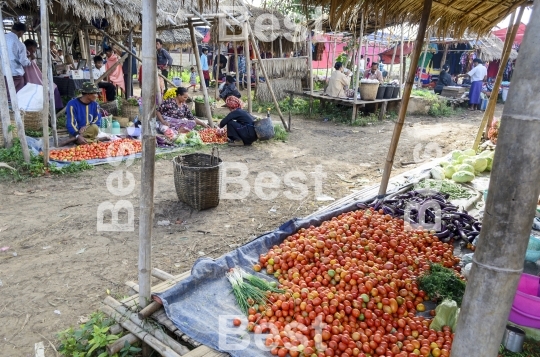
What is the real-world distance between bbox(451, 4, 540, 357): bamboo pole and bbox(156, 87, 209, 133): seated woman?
27.4ft

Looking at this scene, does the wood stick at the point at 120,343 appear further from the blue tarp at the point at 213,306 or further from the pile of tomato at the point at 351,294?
the pile of tomato at the point at 351,294

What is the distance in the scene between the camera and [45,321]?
3.14 meters

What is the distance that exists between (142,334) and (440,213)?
139 inches

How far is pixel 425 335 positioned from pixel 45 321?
2.90 meters

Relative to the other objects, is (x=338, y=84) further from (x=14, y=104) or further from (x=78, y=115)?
(x=14, y=104)

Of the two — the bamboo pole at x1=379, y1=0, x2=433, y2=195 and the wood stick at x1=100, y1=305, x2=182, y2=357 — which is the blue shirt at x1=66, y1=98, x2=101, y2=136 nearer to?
the wood stick at x1=100, y1=305, x2=182, y2=357

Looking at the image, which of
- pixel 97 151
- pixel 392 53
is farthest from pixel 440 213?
pixel 392 53

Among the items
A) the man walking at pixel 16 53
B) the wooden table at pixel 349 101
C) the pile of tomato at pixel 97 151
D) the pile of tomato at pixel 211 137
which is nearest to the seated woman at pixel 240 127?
the pile of tomato at pixel 211 137

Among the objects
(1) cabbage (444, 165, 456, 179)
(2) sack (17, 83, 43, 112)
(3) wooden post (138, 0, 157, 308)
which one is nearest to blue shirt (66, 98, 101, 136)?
(2) sack (17, 83, 43, 112)

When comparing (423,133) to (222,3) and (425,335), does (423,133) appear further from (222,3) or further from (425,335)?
(425,335)

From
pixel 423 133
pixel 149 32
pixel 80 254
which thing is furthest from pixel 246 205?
pixel 423 133

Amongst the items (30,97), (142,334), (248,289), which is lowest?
(142,334)

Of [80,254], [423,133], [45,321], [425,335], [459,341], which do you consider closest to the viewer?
[459,341]

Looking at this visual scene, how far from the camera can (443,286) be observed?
127 inches
